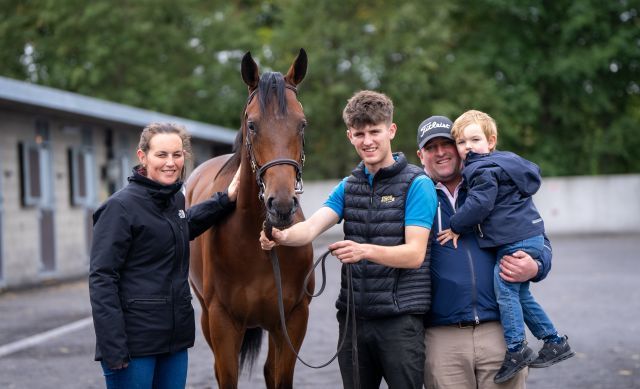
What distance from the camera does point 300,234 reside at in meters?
3.62

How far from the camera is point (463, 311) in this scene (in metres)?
3.62

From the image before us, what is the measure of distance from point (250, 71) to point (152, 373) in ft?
4.84

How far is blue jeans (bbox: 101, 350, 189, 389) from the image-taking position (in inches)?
137

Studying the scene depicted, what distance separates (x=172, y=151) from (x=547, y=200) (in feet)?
90.3

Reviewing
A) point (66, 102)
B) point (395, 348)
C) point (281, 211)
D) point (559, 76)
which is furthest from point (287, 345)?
point (559, 76)

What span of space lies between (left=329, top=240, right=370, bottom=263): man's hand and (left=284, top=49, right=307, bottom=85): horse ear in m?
1.11

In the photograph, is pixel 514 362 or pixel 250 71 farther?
pixel 250 71

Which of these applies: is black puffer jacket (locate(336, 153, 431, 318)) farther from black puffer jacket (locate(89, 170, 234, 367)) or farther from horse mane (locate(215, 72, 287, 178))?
black puffer jacket (locate(89, 170, 234, 367))

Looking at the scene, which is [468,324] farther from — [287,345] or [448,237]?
[287,345]

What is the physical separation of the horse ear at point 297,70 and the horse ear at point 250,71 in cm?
17

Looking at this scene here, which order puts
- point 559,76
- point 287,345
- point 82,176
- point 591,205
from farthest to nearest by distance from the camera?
point 559,76
point 591,205
point 82,176
point 287,345

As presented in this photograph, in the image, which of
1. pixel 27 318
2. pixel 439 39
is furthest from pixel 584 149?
pixel 27 318

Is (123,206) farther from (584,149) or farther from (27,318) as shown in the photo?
(584,149)

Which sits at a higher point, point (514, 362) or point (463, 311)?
point (463, 311)
